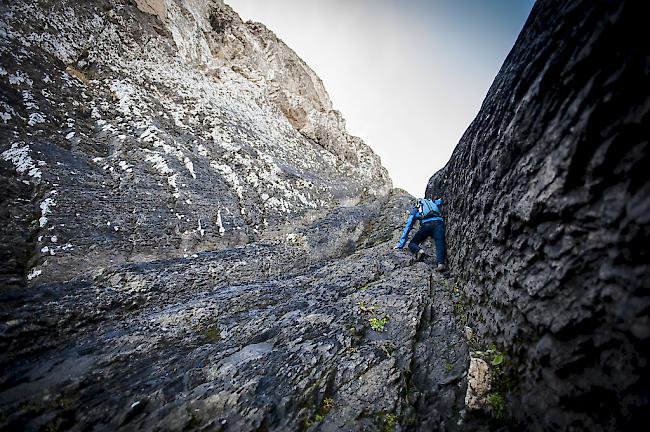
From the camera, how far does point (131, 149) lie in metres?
12.1

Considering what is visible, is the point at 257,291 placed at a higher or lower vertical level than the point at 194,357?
higher

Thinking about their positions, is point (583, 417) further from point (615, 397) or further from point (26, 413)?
point (26, 413)

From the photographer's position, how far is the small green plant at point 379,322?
5771 mm

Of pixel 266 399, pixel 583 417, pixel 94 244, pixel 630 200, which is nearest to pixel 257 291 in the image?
pixel 266 399

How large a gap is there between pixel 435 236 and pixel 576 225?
216 inches

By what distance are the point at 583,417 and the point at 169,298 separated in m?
8.50

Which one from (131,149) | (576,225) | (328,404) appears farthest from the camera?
(131,149)

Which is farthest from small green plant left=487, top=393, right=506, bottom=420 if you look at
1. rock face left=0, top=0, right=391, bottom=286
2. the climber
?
rock face left=0, top=0, right=391, bottom=286

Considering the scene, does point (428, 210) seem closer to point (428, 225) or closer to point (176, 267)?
point (428, 225)

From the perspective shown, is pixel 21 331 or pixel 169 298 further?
pixel 169 298

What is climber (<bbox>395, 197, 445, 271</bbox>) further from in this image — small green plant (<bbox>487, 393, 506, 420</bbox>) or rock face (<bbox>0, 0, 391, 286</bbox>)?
rock face (<bbox>0, 0, 391, 286</bbox>)

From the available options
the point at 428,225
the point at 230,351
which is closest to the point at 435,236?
the point at 428,225

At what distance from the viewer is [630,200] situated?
252cm

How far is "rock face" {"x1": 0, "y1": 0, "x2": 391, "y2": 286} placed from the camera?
28.3 feet
